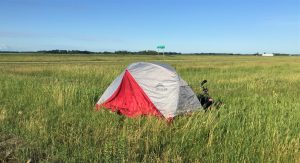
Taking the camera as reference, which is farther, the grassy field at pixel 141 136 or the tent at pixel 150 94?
the tent at pixel 150 94

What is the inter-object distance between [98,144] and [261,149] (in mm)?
2348

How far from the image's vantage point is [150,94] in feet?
29.4

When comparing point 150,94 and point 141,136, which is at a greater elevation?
point 150,94

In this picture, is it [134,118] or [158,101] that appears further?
[158,101]

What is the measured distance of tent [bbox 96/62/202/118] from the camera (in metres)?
8.73

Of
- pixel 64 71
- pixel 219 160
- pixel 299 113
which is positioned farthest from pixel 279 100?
pixel 64 71

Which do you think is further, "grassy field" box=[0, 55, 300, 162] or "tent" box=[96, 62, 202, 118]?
"tent" box=[96, 62, 202, 118]

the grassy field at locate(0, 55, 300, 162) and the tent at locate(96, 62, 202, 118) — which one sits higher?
the tent at locate(96, 62, 202, 118)

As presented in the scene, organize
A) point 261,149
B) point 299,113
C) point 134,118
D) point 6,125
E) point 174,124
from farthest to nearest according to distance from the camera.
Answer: point 299,113 < point 134,118 < point 174,124 < point 6,125 < point 261,149

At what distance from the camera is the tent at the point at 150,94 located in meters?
8.73

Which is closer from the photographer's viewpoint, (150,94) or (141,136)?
(141,136)

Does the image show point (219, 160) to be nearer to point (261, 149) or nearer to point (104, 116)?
point (261, 149)

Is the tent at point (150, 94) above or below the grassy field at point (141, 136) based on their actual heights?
above

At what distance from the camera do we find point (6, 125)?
7109 mm
